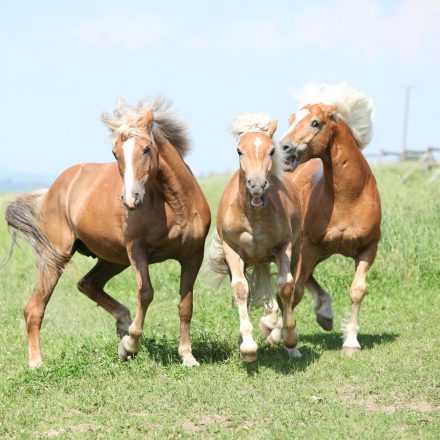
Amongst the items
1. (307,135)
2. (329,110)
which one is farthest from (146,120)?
(329,110)

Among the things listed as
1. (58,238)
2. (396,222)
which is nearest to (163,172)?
(58,238)

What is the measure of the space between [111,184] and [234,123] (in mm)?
1685

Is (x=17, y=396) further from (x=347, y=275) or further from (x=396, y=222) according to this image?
(x=396, y=222)

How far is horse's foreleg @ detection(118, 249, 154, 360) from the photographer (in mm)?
7867

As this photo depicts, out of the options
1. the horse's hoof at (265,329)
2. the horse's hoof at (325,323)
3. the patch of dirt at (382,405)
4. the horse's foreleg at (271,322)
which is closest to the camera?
the patch of dirt at (382,405)

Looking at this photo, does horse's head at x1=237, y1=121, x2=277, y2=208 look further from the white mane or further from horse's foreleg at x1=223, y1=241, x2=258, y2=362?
horse's foreleg at x1=223, y1=241, x2=258, y2=362

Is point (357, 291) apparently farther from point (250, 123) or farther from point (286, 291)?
point (250, 123)

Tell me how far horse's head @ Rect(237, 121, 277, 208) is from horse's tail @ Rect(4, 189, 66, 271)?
2.63 metres

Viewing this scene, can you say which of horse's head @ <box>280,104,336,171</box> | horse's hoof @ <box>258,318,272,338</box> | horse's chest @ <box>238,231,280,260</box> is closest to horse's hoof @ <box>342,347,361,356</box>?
horse's hoof @ <box>258,318,272,338</box>

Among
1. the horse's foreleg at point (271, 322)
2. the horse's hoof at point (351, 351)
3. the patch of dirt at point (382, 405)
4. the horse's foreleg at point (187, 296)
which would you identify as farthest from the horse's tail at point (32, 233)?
the patch of dirt at point (382, 405)

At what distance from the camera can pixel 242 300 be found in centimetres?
759

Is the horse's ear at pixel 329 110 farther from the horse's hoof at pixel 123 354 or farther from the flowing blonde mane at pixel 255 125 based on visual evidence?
the horse's hoof at pixel 123 354

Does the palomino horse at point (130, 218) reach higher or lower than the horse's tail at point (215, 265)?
higher

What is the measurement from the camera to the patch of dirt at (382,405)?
615 centimetres
